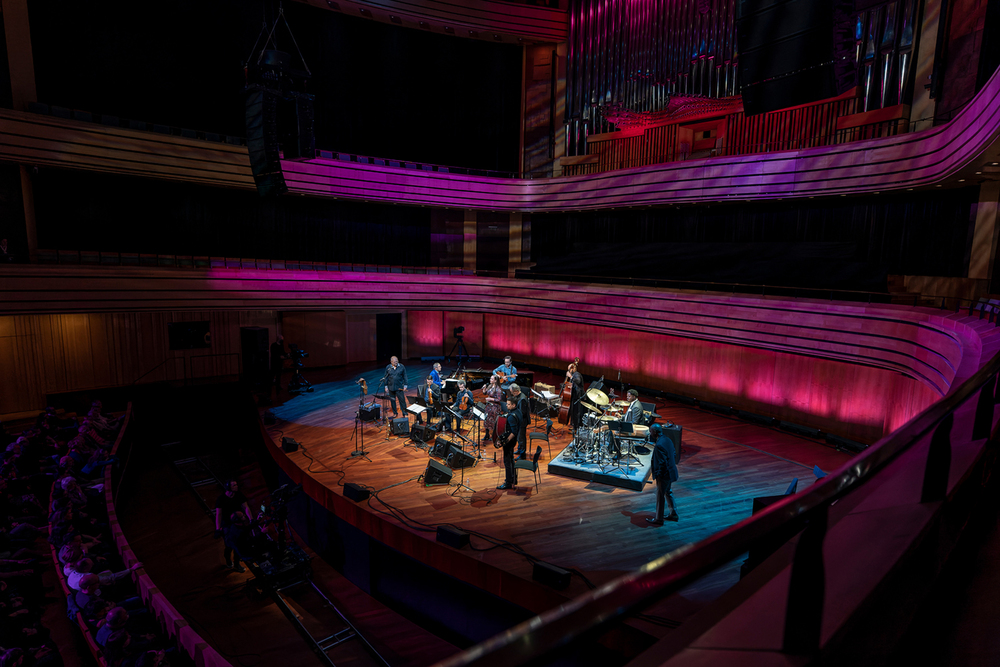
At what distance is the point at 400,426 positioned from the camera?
10.4 m

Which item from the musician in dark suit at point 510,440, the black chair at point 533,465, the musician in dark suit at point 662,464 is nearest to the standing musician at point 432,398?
the black chair at point 533,465

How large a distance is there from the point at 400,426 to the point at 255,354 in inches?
221

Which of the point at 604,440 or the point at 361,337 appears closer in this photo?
the point at 604,440

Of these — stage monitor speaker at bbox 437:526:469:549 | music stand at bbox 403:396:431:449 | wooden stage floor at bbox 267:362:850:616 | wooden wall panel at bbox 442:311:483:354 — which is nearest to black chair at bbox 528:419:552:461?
wooden stage floor at bbox 267:362:850:616

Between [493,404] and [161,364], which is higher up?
[493,404]

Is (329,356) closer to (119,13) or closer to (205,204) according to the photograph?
(205,204)

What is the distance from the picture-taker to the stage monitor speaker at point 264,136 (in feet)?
31.7

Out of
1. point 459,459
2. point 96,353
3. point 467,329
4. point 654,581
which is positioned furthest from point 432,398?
point 654,581

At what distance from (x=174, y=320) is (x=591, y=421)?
12226 millimetres

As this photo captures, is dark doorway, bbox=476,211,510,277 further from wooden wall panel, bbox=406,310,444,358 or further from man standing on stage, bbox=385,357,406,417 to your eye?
man standing on stage, bbox=385,357,406,417

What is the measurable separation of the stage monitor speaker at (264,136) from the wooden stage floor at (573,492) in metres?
4.88

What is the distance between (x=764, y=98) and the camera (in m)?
10.3

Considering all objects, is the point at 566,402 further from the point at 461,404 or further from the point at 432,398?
the point at 432,398

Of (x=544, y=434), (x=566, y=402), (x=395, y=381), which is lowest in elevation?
(x=544, y=434)
